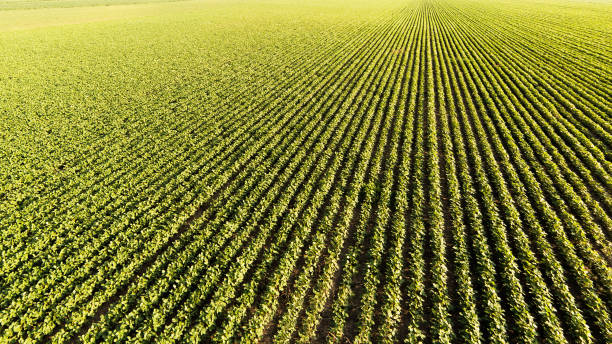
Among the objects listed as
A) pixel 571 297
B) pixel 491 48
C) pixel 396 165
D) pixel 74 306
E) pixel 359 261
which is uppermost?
pixel 491 48

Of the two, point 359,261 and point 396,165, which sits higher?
point 396,165

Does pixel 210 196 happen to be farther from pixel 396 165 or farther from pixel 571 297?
pixel 571 297

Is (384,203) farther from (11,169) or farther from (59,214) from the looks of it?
(11,169)

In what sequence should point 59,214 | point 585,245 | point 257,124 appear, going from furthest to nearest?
point 257,124 → point 59,214 → point 585,245

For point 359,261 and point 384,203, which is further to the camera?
point 384,203

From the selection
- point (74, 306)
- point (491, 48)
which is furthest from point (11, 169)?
point (491, 48)

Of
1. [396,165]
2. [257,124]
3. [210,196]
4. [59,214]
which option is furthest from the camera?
[257,124]
